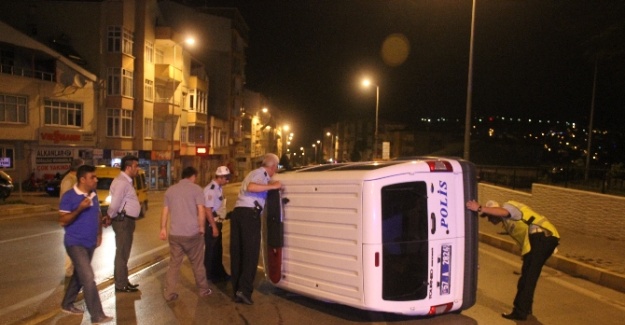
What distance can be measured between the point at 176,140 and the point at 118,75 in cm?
890

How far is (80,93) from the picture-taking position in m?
34.6

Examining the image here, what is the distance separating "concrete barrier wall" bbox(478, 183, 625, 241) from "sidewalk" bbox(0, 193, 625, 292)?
282 mm

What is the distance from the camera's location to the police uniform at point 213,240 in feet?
25.7

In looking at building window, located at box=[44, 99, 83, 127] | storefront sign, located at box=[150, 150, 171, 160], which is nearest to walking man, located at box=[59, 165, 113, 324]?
building window, located at box=[44, 99, 83, 127]

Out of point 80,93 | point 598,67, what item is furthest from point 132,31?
point 598,67

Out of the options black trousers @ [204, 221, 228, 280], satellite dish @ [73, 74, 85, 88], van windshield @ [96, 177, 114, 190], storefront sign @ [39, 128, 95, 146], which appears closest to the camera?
black trousers @ [204, 221, 228, 280]

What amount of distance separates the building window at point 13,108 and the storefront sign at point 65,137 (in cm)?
137

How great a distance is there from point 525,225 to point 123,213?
5.22 m

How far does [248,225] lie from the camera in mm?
6578

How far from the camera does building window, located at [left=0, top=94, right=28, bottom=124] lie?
2964 cm

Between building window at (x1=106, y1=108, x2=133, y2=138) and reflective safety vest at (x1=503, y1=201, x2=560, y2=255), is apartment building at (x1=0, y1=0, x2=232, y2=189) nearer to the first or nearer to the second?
building window at (x1=106, y1=108, x2=133, y2=138)

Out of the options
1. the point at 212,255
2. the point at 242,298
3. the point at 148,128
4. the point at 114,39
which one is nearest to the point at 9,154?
the point at 148,128

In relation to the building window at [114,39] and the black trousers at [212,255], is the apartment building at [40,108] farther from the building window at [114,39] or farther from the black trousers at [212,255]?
the black trousers at [212,255]

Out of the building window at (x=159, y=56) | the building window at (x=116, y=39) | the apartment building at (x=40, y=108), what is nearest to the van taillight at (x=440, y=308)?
the apartment building at (x=40, y=108)
